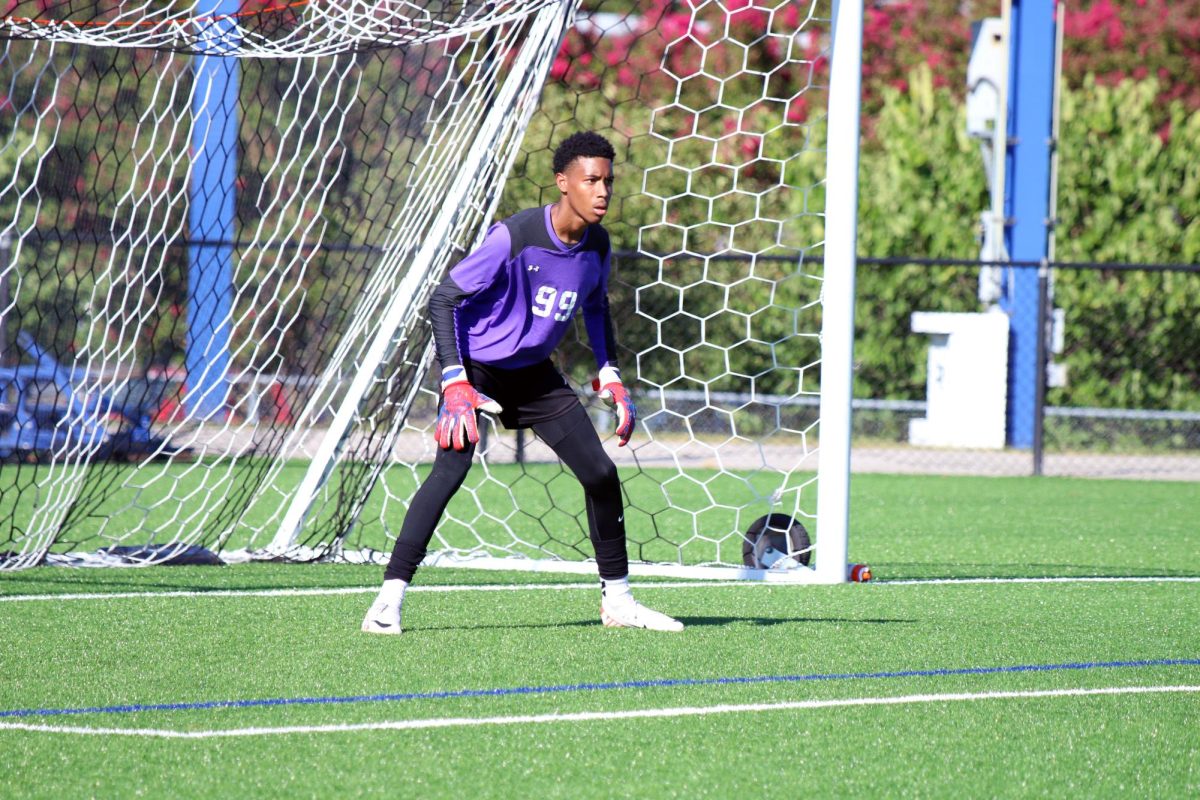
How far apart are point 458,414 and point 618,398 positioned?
67 centimetres

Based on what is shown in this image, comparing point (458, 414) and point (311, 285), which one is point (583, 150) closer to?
point (458, 414)

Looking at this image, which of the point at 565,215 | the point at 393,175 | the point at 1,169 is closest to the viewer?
the point at 565,215

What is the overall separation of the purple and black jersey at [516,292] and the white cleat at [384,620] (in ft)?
2.74

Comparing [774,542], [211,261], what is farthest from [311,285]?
[774,542]

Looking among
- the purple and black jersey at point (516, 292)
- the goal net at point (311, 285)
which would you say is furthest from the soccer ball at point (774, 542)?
the purple and black jersey at point (516, 292)

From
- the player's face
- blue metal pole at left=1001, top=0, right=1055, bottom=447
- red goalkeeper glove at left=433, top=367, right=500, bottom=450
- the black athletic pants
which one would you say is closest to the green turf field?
the black athletic pants

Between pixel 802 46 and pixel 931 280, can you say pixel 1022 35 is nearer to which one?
pixel 931 280

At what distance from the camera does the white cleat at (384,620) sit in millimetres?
5238

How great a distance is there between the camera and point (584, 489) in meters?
5.39

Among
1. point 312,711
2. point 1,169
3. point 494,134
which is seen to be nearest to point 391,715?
point 312,711

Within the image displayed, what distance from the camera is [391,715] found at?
13.1 ft

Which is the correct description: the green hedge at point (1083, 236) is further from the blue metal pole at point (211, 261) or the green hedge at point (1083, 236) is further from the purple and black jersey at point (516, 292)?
the purple and black jersey at point (516, 292)

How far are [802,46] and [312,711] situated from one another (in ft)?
57.0

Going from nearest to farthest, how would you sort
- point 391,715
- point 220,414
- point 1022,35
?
point 391,715
point 220,414
point 1022,35
